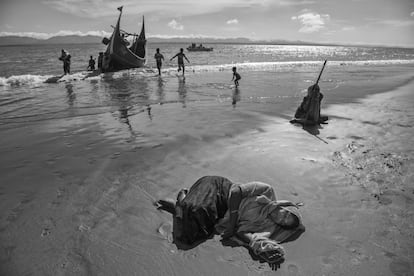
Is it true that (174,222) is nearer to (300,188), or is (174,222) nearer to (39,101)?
(300,188)

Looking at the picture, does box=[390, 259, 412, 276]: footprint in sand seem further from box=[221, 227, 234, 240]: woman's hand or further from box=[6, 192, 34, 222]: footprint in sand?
box=[6, 192, 34, 222]: footprint in sand

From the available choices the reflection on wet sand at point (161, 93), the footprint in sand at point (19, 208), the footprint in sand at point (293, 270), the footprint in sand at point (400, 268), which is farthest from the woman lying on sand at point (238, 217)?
the reflection on wet sand at point (161, 93)

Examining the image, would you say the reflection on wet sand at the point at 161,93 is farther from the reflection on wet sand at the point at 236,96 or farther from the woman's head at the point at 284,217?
the woman's head at the point at 284,217

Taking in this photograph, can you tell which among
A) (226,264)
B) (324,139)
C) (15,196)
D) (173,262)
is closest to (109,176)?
(15,196)

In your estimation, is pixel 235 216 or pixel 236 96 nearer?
pixel 235 216

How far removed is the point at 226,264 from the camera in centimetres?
310

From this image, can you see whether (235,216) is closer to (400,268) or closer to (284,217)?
(284,217)

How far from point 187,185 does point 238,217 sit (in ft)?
4.69

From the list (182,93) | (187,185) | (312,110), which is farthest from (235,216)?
(182,93)

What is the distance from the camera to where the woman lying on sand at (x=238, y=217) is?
3398 mm

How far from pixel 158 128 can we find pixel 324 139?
434 cm

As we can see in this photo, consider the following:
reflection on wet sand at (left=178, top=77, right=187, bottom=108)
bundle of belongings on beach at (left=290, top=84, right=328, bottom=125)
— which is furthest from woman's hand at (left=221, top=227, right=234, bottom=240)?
reflection on wet sand at (left=178, top=77, right=187, bottom=108)

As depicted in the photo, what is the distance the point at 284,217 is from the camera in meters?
3.43

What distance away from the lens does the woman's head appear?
3.42 m
